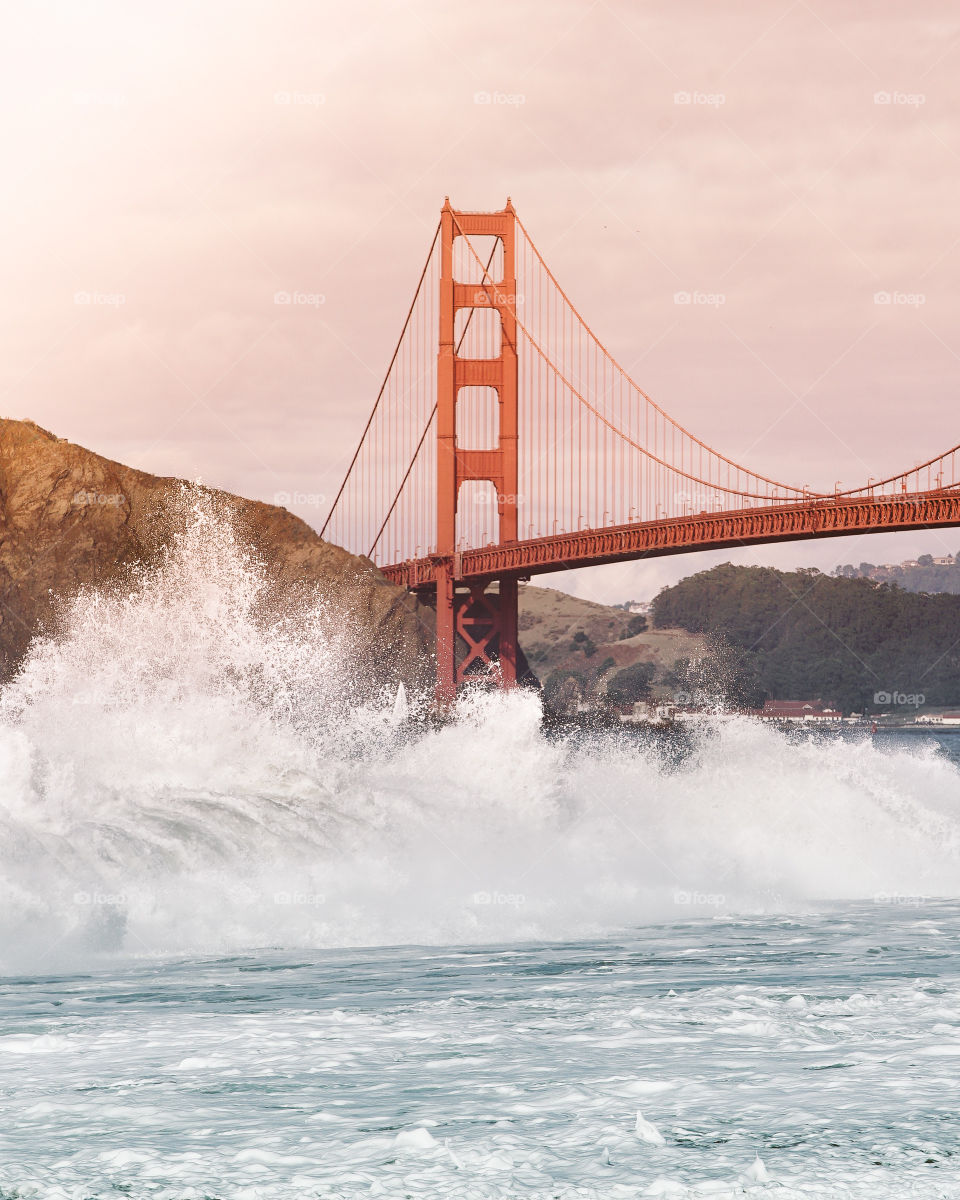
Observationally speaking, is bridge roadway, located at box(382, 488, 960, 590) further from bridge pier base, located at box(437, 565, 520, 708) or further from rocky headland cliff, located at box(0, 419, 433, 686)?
rocky headland cliff, located at box(0, 419, 433, 686)

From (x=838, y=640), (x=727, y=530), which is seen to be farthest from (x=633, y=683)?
(x=727, y=530)

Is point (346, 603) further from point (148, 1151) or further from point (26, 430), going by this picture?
point (148, 1151)

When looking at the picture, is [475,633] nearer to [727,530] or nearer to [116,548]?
[727,530]

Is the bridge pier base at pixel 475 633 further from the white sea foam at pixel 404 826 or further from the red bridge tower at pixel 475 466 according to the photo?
the white sea foam at pixel 404 826

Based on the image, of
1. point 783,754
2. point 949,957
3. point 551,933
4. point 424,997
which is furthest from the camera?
point 783,754

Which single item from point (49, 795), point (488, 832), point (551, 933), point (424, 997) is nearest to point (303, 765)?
point (488, 832)

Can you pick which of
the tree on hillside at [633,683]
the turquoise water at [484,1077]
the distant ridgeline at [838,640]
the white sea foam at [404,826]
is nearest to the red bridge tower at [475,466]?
the white sea foam at [404,826]
